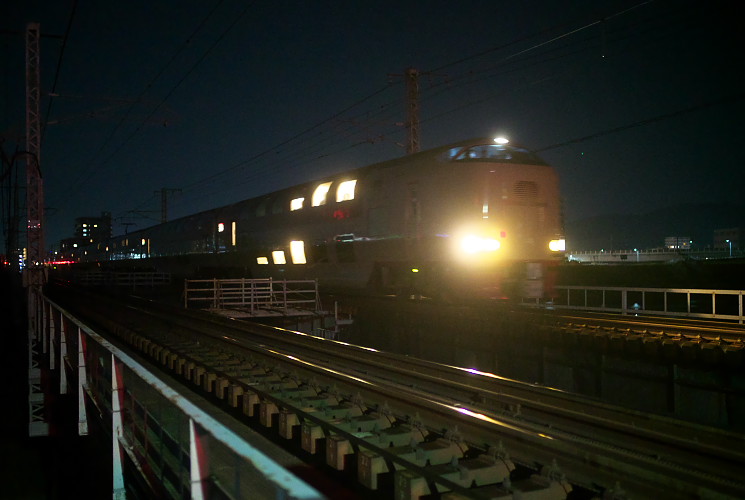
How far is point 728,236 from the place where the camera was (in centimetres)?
4512

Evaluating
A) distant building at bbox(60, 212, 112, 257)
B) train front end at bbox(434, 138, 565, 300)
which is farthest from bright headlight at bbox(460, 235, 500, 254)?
distant building at bbox(60, 212, 112, 257)

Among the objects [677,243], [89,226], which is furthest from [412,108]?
[89,226]

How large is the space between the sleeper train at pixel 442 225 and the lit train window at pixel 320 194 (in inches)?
1.9

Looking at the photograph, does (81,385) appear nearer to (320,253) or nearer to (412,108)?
(320,253)

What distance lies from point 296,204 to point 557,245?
929 centimetres

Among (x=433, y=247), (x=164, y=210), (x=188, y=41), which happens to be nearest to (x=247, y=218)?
(x=188, y=41)

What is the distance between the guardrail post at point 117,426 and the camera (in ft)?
16.8

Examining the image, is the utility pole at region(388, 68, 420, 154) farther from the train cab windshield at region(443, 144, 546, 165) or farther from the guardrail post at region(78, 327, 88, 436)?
the guardrail post at region(78, 327, 88, 436)

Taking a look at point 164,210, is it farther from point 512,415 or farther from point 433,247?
point 512,415

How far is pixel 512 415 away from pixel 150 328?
36.4 ft

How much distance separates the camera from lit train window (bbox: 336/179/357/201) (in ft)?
57.9

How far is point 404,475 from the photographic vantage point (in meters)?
4.81

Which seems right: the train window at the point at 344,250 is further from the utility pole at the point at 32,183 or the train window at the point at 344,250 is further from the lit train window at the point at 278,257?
the utility pole at the point at 32,183

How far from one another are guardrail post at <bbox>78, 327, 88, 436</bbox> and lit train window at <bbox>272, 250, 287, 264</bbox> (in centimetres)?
1437
